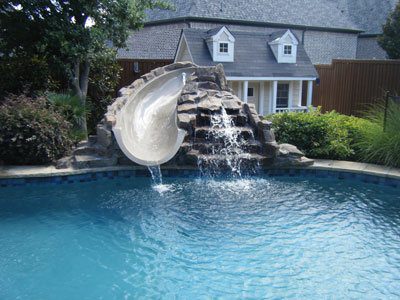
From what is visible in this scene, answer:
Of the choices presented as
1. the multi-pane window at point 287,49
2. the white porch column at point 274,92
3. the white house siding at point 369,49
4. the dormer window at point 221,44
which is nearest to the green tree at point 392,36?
the white house siding at point 369,49

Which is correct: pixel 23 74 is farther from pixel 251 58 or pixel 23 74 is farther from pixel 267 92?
pixel 267 92

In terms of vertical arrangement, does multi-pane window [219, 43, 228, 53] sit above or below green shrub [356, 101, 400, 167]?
above

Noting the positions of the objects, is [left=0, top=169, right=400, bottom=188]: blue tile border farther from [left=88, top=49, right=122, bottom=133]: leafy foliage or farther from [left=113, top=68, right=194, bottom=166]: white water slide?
[left=88, top=49, right=122, bottom=133]: leafy foliage

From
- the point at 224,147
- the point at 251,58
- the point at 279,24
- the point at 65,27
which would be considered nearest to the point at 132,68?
the point at 65,27

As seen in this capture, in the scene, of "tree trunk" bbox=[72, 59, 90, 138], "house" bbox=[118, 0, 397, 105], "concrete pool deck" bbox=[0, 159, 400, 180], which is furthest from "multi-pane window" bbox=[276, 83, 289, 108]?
"concrete pool deck" bbox=[0, 159, 400, 180]

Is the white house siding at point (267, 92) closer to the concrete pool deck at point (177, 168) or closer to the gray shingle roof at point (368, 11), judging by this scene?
the concrete pool deck at point (177, 168)

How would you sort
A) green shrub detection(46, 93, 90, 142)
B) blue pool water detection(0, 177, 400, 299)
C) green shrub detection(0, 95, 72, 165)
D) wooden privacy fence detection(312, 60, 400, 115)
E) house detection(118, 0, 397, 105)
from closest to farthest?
blue pool water detection(0, 177, 400, 299), green shrub detection(0, 95, 72, 165), green shrub detection(46, 93, 90, 142), wooden privacy fence detection(312, 60, 400, 115), house detection(118, 0, 397, 105)

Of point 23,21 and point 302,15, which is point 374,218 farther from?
point 302,15

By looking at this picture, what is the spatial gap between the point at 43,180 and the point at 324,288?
17.4ft

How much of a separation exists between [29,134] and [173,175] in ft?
9.45

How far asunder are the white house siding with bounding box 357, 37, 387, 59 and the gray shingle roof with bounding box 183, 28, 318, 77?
13767 mm

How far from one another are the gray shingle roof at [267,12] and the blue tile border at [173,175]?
15.2 meters

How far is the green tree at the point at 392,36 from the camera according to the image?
77.3 feet

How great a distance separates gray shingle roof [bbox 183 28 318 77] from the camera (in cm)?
1638
